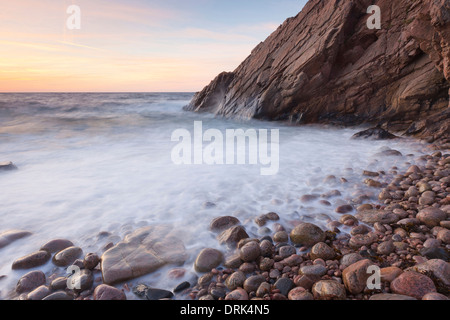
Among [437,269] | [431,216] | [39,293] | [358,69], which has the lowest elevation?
[39,293]

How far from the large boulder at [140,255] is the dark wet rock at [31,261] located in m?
0.68

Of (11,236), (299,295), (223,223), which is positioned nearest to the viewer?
(299,295)

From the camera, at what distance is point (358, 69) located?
10.5 meters

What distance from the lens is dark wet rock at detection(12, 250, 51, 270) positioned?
263 centimetres

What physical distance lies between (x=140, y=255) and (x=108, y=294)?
0.50 meters

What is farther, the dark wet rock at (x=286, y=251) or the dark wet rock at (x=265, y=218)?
the dark wet rock at (x=265, y=218)

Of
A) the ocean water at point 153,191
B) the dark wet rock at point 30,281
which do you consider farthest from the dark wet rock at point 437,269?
the dark wet rock at point 30,281

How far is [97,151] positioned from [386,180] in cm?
777

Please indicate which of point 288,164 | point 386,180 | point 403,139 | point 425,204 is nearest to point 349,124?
point 403,139

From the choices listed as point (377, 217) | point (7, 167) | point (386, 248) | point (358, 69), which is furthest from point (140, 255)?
point (358, 69)

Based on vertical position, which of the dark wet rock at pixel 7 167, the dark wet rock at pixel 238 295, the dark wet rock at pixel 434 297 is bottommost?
the dark wet rock at pixel 238 295

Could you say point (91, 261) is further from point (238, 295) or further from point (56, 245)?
point (238, 295)

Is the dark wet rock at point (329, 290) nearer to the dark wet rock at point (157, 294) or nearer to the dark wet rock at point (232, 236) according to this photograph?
the dark wet rock at point (232, 236)

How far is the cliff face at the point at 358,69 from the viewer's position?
24.0 feet
